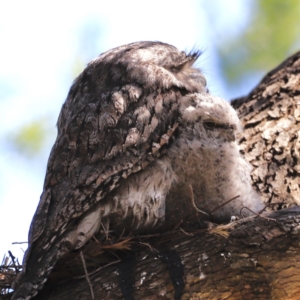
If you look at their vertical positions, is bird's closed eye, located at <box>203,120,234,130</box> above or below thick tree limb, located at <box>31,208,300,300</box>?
above

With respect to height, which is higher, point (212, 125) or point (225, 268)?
point (212, 125)

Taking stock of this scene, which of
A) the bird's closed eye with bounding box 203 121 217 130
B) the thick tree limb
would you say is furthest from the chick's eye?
the thick tree limb

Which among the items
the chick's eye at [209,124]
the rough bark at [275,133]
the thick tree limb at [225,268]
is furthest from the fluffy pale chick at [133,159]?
the rough bark at [275,133]

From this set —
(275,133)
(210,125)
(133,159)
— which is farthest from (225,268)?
(275,133)

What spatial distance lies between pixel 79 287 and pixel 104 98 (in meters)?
0.89

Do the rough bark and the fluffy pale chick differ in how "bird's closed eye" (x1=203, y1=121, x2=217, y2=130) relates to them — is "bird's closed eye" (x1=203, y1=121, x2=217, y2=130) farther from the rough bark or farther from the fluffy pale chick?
the rough bark

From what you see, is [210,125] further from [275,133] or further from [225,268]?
[275,133]

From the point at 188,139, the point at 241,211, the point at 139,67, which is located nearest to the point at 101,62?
the point at 139,67

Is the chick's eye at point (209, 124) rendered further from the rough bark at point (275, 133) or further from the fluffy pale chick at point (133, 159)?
the rough bark at point (275, 133)

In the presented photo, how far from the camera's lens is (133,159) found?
2582mm

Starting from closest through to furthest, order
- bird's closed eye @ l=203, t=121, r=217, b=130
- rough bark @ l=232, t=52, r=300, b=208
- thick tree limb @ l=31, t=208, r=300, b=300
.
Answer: thick tree limb @ l=31, t=208, r=300, b=300 < bird's closed eye @ l=203, t=121, r=217, b=130 < rough bark @ l=232, t=52, r=300, b=208

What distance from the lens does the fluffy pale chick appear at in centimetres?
252

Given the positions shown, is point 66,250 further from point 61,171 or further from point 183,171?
point 183,171

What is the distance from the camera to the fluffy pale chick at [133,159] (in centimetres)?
252
